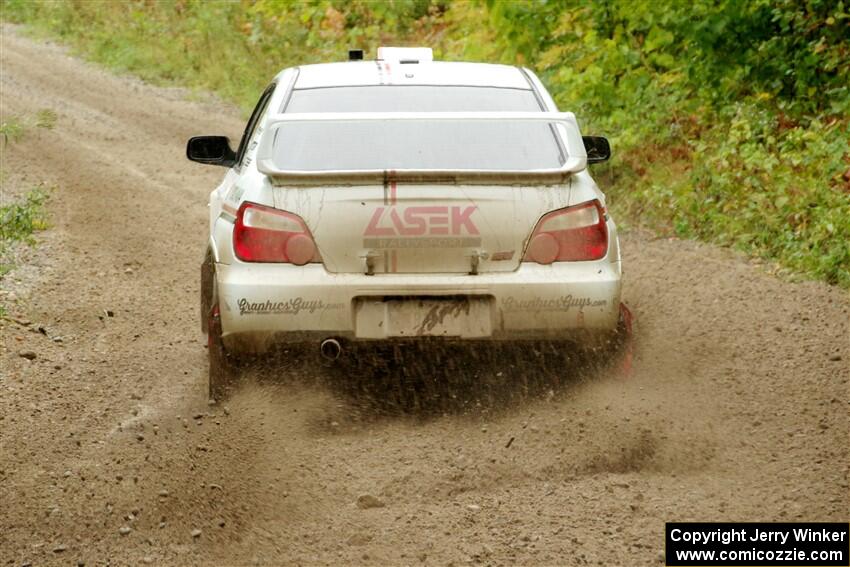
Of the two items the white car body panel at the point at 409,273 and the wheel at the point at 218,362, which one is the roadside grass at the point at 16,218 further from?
the white car body panel at the point at 409,273

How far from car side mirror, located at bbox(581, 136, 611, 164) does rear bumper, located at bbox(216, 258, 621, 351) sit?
1.19m

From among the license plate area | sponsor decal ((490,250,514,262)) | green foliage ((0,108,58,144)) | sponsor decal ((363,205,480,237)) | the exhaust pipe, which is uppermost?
sponsor decal ((363,205,480,237))

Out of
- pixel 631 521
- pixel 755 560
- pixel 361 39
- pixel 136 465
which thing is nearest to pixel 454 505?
pixel 631 521

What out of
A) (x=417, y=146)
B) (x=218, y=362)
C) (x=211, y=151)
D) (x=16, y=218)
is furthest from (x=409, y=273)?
(x=16, y=218)

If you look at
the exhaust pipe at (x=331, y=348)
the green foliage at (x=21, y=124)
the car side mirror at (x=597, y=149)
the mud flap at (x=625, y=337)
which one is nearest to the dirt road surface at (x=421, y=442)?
the mud flap at (x=625, y=337)

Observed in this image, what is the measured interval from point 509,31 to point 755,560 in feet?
30.2

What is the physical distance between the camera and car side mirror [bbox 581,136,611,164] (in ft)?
20.7

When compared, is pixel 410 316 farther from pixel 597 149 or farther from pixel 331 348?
pixel 597 149

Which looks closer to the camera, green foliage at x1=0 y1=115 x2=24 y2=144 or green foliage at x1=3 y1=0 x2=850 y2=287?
green foliage at x1=3 y1=0 x2=850 y2=287

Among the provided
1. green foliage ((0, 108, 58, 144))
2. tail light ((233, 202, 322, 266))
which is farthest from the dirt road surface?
green foliage ((0, 108, 58, 144))

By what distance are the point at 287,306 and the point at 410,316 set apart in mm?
528

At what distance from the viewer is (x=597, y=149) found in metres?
6.39

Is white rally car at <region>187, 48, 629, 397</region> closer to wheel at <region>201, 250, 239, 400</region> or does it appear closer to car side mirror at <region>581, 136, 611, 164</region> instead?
wheel at <region>201, 250, 239, 400</region>

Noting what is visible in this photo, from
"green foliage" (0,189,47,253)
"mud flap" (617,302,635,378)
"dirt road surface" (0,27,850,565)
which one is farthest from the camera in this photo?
"green foliage" (0,189,47,253)
